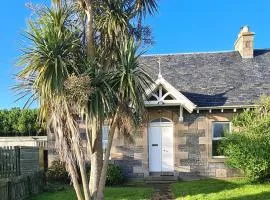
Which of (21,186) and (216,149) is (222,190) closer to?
(216,149)

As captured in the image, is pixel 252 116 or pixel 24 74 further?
pixel 252 116

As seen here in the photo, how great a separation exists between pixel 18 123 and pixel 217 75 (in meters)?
19.1

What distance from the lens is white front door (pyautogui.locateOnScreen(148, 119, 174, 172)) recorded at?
1980 centimetres

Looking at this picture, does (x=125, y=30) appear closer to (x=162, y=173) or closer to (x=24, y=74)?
(x=24, y=74)

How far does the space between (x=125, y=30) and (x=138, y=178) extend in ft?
30.9

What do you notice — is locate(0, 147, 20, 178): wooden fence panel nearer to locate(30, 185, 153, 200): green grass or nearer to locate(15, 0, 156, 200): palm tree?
locate(30, 185, 153, 200): green grass

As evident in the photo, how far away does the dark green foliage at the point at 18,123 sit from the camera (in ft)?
114

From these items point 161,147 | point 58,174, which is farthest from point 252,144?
point 58,174

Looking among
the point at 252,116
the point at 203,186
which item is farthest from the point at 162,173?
the point at 252,116

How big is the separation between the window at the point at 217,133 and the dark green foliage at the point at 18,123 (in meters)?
18.6

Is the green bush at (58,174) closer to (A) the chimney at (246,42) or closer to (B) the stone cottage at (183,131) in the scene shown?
(B) the stone cottage at (183,131)

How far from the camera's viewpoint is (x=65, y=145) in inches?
448

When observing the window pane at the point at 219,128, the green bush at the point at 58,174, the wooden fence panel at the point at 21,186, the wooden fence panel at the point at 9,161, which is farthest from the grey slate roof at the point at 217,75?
the wooden fence panel at the point at 9,161

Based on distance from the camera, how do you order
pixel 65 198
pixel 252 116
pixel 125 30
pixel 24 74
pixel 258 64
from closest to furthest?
pixel 24 74 → pixel 125 30 → pixel 65 198 → pixel 252 116 → pixel 258 64
